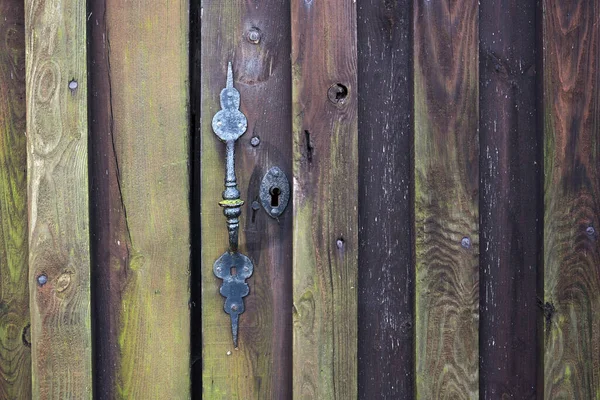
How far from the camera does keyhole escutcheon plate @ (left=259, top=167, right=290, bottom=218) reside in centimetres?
128

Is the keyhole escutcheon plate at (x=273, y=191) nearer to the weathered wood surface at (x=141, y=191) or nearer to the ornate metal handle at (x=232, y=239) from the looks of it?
the ornate metal handle at (x=232, y=239)

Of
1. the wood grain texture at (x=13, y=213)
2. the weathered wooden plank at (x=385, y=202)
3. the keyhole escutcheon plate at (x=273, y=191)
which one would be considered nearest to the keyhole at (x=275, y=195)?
the keyhole escutcheon plate at (x=273, y=191)

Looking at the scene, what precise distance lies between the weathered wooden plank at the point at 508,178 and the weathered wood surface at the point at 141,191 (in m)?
0.69

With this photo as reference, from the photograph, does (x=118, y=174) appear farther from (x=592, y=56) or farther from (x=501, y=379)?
(x=592, y=56)

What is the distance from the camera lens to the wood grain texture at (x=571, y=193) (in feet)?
4.21

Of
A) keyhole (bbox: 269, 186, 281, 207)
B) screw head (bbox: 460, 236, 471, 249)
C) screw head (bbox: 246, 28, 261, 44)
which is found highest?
screw head (bbox: 246, 28, 261, 44)

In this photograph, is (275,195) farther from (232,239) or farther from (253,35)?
(253,35)

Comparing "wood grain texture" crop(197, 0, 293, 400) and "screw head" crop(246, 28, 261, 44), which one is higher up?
"screw head" crop(246, 28, 261, 44)

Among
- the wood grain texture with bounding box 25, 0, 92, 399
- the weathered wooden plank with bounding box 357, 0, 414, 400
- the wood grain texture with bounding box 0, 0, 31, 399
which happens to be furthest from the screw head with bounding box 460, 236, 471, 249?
the wood grain texture with bounding box 0, 0, 31, 399

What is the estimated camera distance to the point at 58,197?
123 centimetres

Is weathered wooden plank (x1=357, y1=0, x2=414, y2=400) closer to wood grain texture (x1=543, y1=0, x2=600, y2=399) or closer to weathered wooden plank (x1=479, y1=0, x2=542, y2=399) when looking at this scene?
weathered wooden plank (x1=479, y1=0, x2=542, y2=399)

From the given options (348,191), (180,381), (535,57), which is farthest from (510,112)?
(180,381)

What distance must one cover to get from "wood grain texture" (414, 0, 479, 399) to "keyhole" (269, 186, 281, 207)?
316mm

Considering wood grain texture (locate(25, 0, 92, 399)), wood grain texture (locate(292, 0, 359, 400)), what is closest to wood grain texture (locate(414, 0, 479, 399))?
wood grain texture (locate(292, 0, 359, 400))
